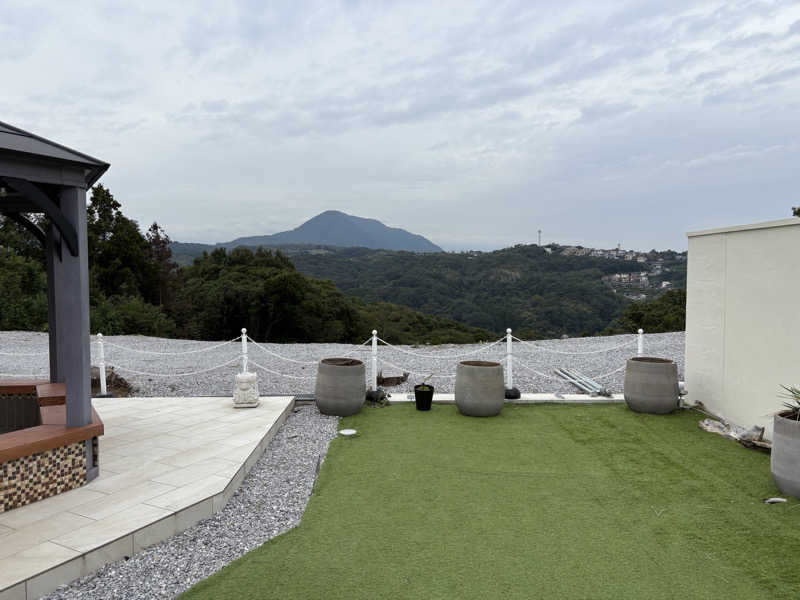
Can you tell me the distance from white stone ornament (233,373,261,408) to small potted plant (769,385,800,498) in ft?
21.0

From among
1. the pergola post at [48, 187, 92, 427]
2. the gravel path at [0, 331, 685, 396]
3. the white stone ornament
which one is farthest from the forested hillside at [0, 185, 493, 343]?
the pergola post at [48, 187, 92, 427]

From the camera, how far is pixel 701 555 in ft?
11.3

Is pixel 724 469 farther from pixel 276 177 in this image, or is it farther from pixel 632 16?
pixel 276 177

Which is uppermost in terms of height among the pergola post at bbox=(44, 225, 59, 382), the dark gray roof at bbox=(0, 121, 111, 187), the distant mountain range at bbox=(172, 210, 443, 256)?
the distant mountain range at bbox=(172, 210, 443, 256)

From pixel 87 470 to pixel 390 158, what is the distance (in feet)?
45.3

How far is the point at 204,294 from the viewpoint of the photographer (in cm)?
2648

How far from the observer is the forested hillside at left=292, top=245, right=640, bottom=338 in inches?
1203

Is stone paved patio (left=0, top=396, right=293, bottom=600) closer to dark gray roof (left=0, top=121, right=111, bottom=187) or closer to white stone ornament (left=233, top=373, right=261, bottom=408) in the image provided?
white stone ornament (left=233, top=373, right=261, bottom=408)

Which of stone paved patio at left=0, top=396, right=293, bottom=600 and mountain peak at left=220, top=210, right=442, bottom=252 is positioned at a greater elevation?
mountain peak at left=220, top=210, right=442, bottom=252

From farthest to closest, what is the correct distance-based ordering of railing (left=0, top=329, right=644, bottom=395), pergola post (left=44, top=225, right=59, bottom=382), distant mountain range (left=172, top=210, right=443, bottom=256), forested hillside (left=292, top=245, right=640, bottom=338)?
distant mountain range (left=172, top=210, right=443, bottom=256) < forested hillside (left=292, top=245, right=640, bottom=338) < railing (left=0, top=329, right=644, bottom=395) < pergola post (left=44, top=225, right=59, bottom=382)

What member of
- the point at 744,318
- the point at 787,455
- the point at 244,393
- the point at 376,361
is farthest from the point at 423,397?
the point at 744,318

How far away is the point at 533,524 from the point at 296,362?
7769 millimetres

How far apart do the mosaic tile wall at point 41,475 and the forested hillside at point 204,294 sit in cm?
1662

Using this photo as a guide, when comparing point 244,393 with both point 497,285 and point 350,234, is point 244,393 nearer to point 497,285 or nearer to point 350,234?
point 497,285
